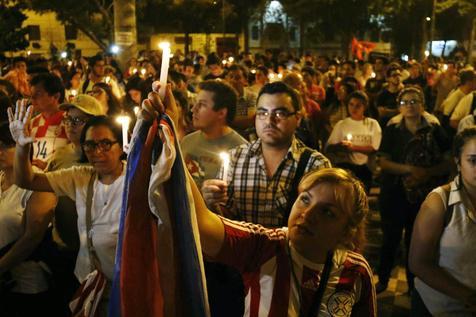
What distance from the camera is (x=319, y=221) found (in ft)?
7.16

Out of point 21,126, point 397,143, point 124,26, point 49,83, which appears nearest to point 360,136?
point 397,143

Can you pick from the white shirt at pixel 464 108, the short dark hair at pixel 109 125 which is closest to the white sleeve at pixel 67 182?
the short dark hair at pixel 109 125

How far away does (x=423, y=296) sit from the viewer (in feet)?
10.5

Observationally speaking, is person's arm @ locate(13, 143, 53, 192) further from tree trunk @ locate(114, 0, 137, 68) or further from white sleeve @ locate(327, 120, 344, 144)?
tree trunk @ locate(114, 0, 137, 68)

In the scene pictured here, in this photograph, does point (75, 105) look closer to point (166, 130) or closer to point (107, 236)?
→ point (107, 236)

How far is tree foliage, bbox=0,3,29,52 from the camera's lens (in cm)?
2553

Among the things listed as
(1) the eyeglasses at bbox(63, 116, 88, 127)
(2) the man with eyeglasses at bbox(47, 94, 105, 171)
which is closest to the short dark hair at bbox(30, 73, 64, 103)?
(2) the man with eyeglasses at bbox(47, 94, 105, 171)

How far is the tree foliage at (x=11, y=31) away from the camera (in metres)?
25.5

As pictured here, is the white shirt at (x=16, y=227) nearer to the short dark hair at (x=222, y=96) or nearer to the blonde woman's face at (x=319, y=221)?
the short dark hair at (x=222, y=96)

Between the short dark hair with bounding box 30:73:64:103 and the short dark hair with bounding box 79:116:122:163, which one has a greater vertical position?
the short dark hair with bounding box 30:73:64:103

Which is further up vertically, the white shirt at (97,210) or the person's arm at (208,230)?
the person's arm at (208,230)

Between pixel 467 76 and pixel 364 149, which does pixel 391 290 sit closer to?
pixel 364 149

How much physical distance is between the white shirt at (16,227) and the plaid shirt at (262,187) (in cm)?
136

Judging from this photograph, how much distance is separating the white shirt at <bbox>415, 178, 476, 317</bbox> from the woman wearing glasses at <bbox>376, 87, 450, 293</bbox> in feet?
7.06
